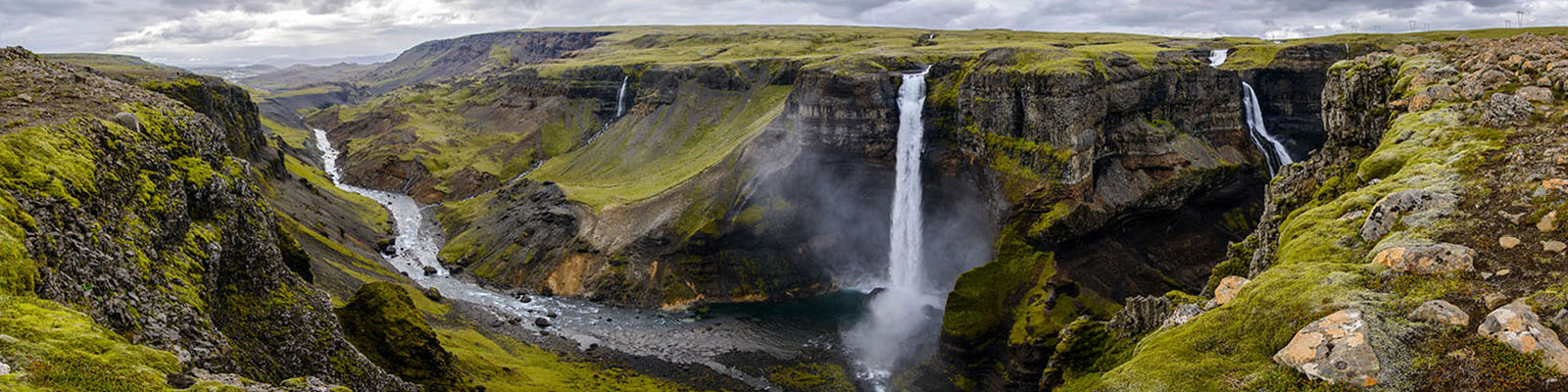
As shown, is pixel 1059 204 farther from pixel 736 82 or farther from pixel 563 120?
pixel 563 120

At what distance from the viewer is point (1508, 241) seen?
65.1 ft

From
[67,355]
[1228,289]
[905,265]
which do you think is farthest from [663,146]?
[67,355]

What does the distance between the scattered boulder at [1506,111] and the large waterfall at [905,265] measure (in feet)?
130

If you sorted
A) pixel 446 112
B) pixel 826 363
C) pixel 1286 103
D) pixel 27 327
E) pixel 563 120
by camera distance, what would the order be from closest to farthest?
pixel 27 327 < pixel 826 363 < pixel 1286 103 < pixel 563 120 < pixel 446 112

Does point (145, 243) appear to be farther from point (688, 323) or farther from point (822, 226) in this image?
point (822, 226)

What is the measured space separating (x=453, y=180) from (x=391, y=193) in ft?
39.6

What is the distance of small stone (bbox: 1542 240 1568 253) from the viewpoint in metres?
A: 18.9

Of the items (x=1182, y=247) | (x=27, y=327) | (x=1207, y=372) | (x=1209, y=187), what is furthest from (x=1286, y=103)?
(x=27, y=327)

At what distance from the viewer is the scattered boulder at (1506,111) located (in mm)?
26859

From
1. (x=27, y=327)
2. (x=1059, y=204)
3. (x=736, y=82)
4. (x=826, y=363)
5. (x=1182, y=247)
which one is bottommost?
(x=826, y=363)

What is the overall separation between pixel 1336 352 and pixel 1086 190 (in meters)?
47.9

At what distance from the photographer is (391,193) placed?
13075cm

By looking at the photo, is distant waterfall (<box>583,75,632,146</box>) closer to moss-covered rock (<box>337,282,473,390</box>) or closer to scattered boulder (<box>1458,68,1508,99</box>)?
moss-covered rock (<box>337,282,473,390</box>)

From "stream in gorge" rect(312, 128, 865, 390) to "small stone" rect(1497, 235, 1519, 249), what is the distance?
41857mm
